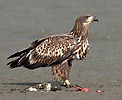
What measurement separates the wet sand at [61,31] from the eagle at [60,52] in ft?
1.47

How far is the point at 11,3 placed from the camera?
1024 inches

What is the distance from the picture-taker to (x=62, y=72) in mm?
10812

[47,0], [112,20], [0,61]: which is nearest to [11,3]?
[47,0]

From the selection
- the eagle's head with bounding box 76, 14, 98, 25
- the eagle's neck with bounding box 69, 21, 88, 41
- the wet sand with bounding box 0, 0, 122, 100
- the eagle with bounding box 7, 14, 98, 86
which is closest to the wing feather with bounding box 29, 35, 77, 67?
the eagle with bounding box 7, 14, 98, 86

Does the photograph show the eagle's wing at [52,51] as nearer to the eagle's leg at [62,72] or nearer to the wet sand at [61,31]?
the eagle's leg at [62,72]

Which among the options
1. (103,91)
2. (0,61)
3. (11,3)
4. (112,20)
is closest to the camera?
(103,91)

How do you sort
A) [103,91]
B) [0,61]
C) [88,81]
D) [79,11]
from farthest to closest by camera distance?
[79,11], [0,61], [88,81], [103,91]

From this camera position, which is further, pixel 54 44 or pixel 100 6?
pixel 100 6

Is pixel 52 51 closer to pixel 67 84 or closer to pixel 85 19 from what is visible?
pixel 67 84

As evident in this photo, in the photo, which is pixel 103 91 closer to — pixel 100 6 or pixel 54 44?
pixel 54 44

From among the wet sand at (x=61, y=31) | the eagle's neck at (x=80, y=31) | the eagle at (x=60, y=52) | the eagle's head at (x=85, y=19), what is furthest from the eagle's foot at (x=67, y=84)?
the eagle's head at (x=85, y=19)

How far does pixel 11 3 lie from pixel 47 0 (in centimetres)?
172

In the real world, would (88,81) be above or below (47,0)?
below

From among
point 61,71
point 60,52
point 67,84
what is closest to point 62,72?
point 61,71
